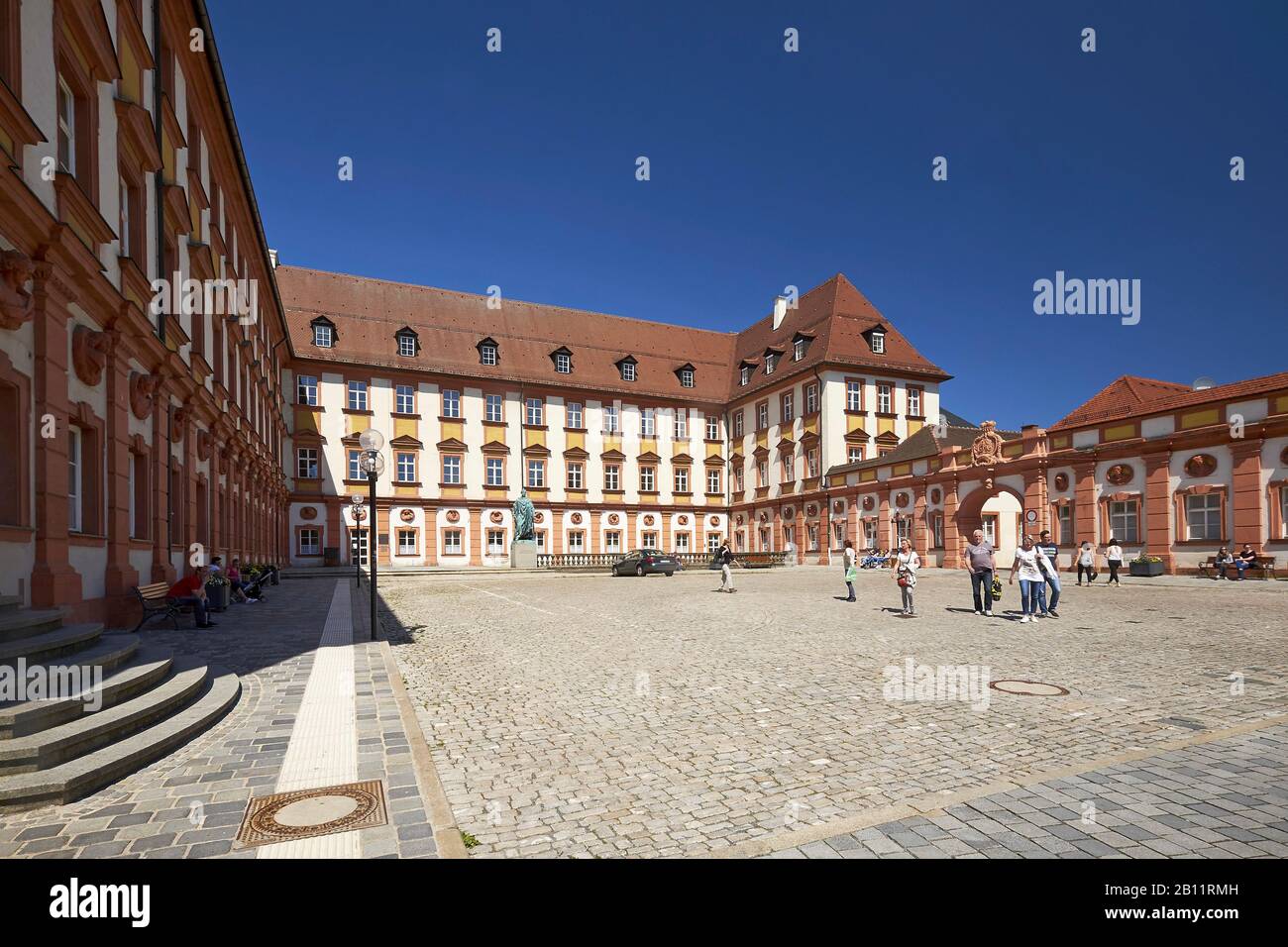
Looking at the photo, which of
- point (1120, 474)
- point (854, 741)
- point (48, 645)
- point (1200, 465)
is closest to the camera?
point (854, 741)

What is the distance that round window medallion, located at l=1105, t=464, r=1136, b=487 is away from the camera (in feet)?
91.2

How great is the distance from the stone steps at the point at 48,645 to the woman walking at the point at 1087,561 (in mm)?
26381

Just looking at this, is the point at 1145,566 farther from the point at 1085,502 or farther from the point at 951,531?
the point at 951,531

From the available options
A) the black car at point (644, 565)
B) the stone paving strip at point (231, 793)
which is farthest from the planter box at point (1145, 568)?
the stone paving strip at point (231, 793)

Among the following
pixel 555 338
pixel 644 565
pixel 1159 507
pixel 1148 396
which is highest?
pixel 555 338

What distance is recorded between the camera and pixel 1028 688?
320 inches

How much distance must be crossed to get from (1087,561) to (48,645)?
29.6 meters

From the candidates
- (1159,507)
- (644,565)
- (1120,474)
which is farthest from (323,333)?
(1159,507)

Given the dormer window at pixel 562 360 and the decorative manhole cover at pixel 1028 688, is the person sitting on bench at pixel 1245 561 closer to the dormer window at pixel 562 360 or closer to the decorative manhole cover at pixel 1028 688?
the decorative manhole cover at pixel 1028 688

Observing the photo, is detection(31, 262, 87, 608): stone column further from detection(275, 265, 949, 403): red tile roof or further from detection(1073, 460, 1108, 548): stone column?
detection(275, 265, 949, 403): red tile roof

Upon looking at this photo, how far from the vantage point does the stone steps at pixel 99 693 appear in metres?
5.34

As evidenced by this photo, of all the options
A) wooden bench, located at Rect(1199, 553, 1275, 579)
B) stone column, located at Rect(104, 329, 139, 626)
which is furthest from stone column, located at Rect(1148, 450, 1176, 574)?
stone column, located at Rect(104, 329, 139, 626)

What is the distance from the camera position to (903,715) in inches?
274
